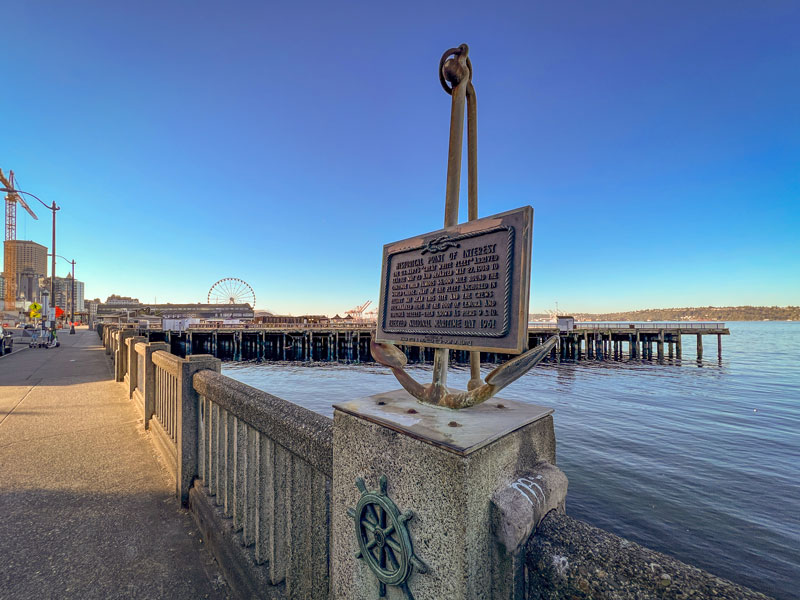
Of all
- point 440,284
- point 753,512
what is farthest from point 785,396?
point 440,284

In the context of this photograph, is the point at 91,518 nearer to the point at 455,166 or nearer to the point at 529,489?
the point at 529,489

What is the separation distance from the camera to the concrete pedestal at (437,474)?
1194 millimetres

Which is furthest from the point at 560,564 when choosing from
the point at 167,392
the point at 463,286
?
the point at 167,392

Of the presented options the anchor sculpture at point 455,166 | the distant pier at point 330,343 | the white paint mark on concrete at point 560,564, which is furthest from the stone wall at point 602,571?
the distant pier at point 330,343

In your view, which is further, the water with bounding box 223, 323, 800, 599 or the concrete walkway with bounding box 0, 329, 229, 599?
the water with bounding box 223, 323, 800, 599

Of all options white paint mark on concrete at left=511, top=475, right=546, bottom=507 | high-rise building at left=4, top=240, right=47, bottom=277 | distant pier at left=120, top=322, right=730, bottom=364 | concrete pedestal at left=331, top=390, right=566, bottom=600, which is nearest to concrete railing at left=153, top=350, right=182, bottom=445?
concrete pedestal at left=331, top=390, right=566, bottom=600

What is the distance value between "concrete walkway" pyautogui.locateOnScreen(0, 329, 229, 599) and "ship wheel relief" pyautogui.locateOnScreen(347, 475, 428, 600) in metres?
1.70

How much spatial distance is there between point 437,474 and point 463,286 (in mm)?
922

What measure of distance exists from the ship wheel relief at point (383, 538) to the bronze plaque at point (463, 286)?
0.72 metres

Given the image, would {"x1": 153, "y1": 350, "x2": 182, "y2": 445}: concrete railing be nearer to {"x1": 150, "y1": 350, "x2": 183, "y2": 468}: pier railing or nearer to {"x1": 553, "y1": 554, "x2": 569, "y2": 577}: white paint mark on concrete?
{"x1": 150, "y1": 350, "x2": 183, "y2": 468}: pier railing

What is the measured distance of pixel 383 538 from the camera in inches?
57.1

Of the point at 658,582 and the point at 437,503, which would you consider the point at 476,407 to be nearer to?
the point at 437,503

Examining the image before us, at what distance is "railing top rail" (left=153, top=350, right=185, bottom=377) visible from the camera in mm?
3794

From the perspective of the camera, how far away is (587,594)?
1011 millimetres
